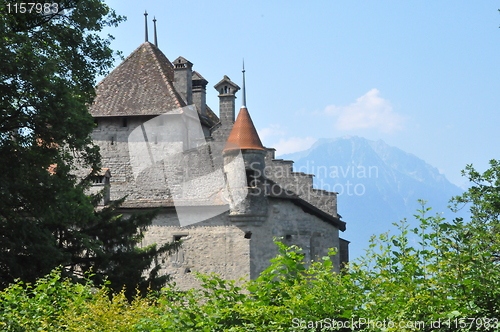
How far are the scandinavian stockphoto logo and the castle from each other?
41 mm

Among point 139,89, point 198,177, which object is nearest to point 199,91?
point 139,89

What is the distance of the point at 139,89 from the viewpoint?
30203 millimetres

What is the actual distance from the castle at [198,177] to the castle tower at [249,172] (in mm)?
34

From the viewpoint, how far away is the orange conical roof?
77.4 ft

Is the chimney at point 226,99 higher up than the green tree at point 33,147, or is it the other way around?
the chimney at point 226,99

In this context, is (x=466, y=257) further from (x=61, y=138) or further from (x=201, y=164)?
(x=201, y=164)

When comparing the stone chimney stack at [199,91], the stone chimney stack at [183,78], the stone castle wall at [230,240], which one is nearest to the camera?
the stone castle wall at [230,240]

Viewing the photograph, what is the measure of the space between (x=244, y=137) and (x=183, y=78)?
7.96 meters

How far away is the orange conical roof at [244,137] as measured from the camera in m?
23.6

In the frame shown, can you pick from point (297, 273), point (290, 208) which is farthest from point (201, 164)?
point (297, 273)
